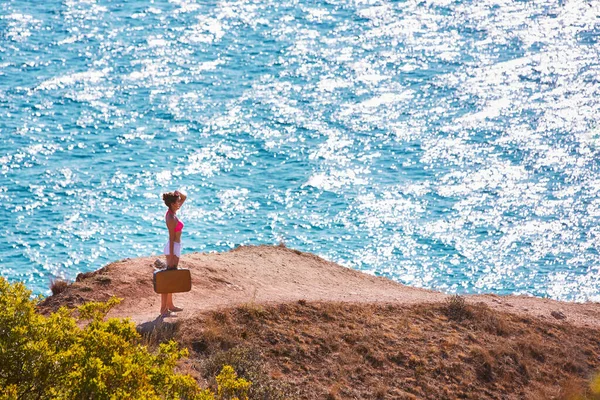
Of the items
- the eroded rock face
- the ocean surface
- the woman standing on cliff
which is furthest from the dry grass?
the ocean surface

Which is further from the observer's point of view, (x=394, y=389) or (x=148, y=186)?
(x=148, y=186)

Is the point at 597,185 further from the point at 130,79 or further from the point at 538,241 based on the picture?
the point at 130,79

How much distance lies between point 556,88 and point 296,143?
581 inches

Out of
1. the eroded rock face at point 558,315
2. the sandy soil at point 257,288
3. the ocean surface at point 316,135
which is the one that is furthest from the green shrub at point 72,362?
the ocean surface at point 316,135

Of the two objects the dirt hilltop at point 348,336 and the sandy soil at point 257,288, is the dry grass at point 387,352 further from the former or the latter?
the sandy soil at point 257,288

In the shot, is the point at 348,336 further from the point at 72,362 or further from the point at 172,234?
the point at 72,362

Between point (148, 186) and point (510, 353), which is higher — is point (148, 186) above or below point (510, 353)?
below

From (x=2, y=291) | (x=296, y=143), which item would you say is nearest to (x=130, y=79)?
(x=296, y=143)

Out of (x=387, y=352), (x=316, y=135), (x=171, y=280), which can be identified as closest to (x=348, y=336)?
(x=387, y=352)

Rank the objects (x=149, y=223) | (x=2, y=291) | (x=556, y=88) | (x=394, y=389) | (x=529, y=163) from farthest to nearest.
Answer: (x=556, y=88) → (x=529, y=163) → (x=149, y=223) → (x=394, y=389) → (x=2, y=291)

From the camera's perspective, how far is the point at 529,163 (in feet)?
126

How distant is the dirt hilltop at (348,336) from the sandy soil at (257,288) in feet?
0.13

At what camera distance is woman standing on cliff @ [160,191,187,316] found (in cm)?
1524

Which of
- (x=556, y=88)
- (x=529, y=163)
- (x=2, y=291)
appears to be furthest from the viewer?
(x=556, y=88)
